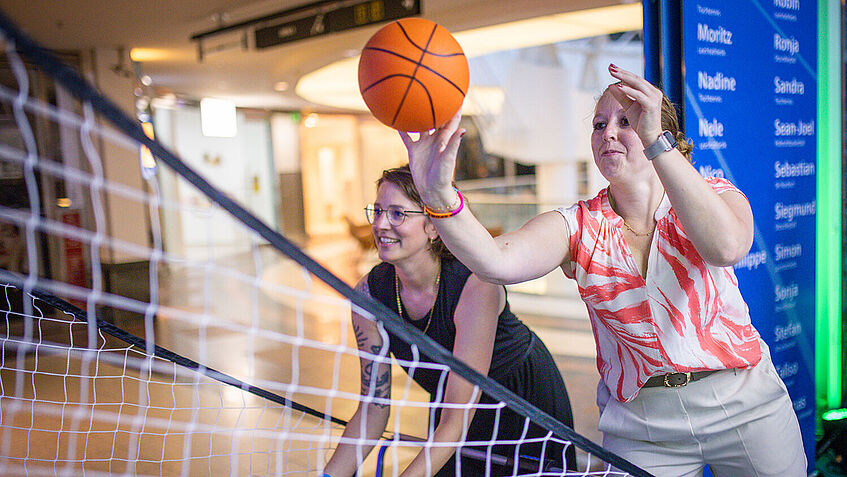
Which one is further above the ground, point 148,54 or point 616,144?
point 148,54

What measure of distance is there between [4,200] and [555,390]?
6.09 meters

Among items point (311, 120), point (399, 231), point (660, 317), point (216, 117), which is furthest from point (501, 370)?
point (311, 120)

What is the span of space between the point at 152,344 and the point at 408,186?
84cm

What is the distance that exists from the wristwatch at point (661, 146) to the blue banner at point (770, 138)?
1.06 m

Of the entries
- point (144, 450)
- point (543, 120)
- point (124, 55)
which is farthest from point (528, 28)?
point (144, 450)

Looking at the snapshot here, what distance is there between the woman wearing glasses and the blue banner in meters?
0.94

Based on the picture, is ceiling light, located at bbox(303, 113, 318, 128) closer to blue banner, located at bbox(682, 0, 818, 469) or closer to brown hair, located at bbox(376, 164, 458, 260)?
blue banner, located at bbox(682, 0, 818, 469)

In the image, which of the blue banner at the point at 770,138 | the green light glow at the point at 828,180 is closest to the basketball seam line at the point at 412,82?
the blue banner at the point at 770,138

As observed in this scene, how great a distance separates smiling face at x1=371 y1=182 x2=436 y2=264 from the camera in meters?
1.94

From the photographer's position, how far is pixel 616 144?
1467 mm

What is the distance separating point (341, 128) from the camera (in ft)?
53.6

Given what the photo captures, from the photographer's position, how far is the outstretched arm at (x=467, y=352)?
177 centimetres

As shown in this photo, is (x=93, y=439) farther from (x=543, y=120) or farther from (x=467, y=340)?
(x=543, y=120)

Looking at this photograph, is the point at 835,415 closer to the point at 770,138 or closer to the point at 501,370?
the point at 770,138
